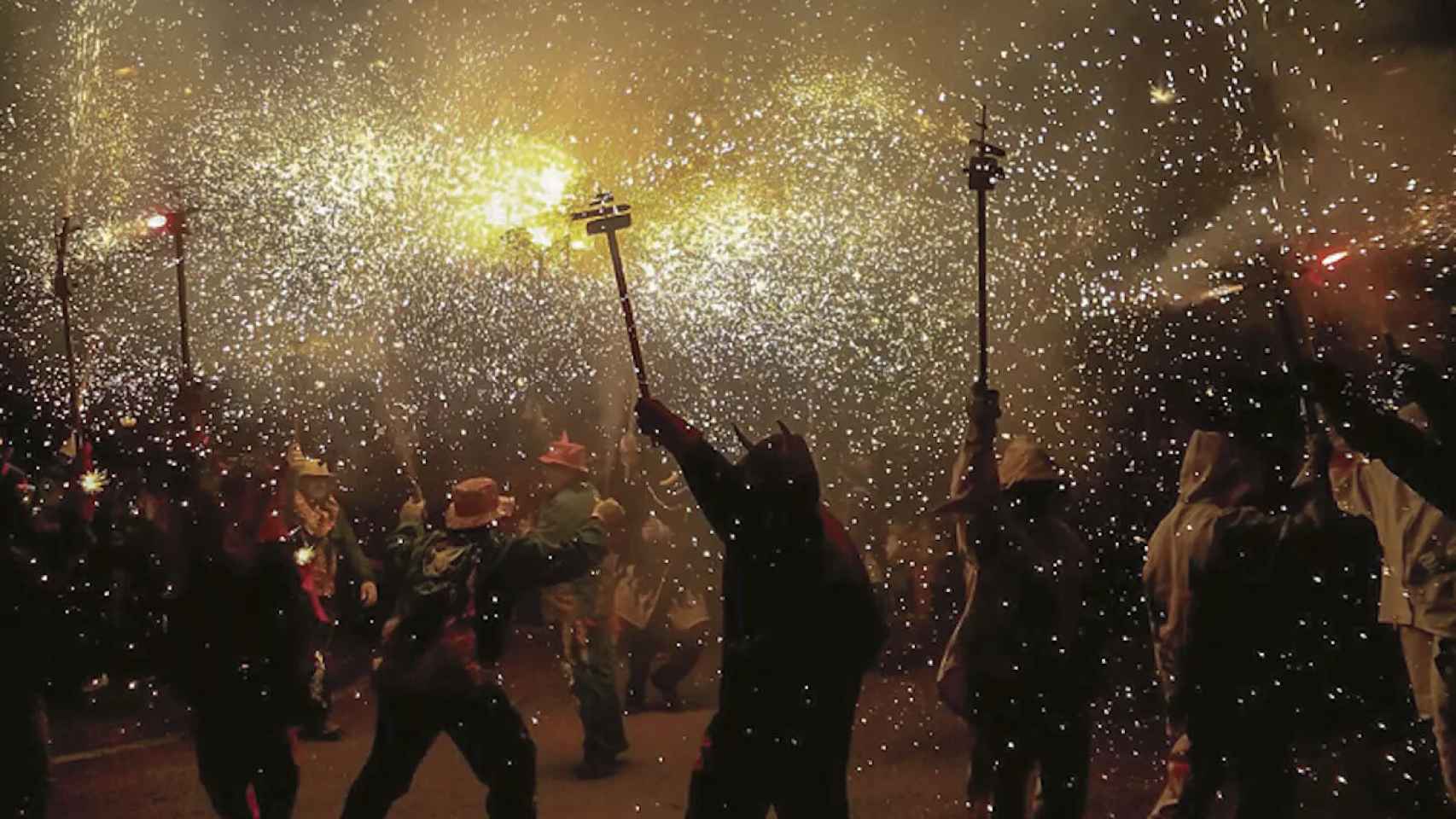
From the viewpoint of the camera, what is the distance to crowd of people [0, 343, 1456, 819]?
3.22m

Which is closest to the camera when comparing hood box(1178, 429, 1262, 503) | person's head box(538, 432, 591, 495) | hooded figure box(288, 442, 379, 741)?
hood box(1178, 429, 1262, 503)

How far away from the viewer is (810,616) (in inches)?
126

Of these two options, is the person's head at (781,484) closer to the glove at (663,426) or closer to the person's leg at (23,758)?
the glove at (663,426)

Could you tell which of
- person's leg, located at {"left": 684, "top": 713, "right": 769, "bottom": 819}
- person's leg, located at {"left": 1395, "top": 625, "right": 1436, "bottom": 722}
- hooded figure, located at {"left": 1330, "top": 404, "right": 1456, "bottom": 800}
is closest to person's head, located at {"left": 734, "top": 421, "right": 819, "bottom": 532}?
person's leg, located at {"left": 684, "top": 713, "right": 769, "bottom": 819}

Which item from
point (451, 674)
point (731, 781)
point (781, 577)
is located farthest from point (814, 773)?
point (451, 674)

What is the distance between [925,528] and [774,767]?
5668 millimetres

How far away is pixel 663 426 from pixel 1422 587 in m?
2.52

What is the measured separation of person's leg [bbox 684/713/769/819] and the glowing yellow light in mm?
3249

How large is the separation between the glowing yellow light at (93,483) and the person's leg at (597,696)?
2.30 meters

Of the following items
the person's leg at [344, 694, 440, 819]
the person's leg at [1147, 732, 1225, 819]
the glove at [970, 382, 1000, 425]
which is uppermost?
the glove at [970, 382, 1000, 425]

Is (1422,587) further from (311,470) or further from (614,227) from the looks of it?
(311,470)

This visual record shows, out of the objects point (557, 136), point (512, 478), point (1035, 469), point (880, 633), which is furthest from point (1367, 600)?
point (512, 478)

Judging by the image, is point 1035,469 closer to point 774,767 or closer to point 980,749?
point 980,749

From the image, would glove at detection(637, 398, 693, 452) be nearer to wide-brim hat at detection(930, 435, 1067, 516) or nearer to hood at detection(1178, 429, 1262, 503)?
wide-brim hat at detection(930, 435, 1067, 516)
